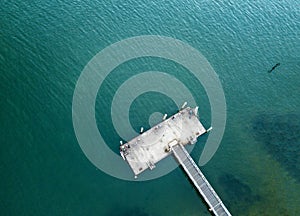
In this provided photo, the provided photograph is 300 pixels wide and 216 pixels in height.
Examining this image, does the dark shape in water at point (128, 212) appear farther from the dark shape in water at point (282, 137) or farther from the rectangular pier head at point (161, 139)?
the dark shape in water at point (282, 137)

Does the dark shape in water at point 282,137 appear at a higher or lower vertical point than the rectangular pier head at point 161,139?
lower

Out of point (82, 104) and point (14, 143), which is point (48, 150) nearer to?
point (14, 143)

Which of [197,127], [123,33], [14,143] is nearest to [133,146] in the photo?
[197,127]

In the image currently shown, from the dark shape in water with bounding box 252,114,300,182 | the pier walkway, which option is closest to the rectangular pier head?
the pier walkway

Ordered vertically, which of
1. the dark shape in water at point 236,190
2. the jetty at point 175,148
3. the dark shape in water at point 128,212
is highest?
the jetty at point 175,148

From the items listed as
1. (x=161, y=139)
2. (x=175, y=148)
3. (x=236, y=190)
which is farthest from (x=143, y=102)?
(x=236, y=190)

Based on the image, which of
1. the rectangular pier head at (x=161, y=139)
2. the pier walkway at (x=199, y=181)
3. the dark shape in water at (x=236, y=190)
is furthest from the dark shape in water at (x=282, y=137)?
the pier walkway at (x=199, y=181)
